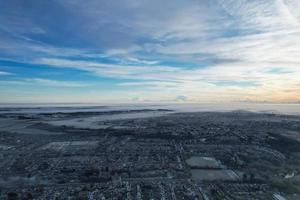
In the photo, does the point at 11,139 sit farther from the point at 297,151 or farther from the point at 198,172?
the point at 297,151

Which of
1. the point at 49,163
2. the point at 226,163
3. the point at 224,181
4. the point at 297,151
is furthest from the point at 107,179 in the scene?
the point at 297,151

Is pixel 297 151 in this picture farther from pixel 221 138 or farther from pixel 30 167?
pixel 30 167

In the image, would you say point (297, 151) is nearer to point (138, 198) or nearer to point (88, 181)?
point (138, 198)

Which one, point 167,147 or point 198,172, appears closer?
point 198,172

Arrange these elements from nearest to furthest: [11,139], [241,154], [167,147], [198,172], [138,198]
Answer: [138,198], [198,172], [241,154], [167,147], [11,139]

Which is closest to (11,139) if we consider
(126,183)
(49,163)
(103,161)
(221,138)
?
(49,163)

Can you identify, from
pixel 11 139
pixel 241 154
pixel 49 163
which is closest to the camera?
pixel 49 163

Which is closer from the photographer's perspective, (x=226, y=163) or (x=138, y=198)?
(x=138, y=198)

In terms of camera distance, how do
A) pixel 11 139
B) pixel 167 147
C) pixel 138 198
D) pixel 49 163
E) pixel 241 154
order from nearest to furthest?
pixel 138 198 < pixel 49 163 < pixel 241 154 < pixel 167 147 < pixel 11 139

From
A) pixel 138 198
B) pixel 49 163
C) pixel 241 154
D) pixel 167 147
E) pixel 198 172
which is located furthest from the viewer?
pixel 167 147
